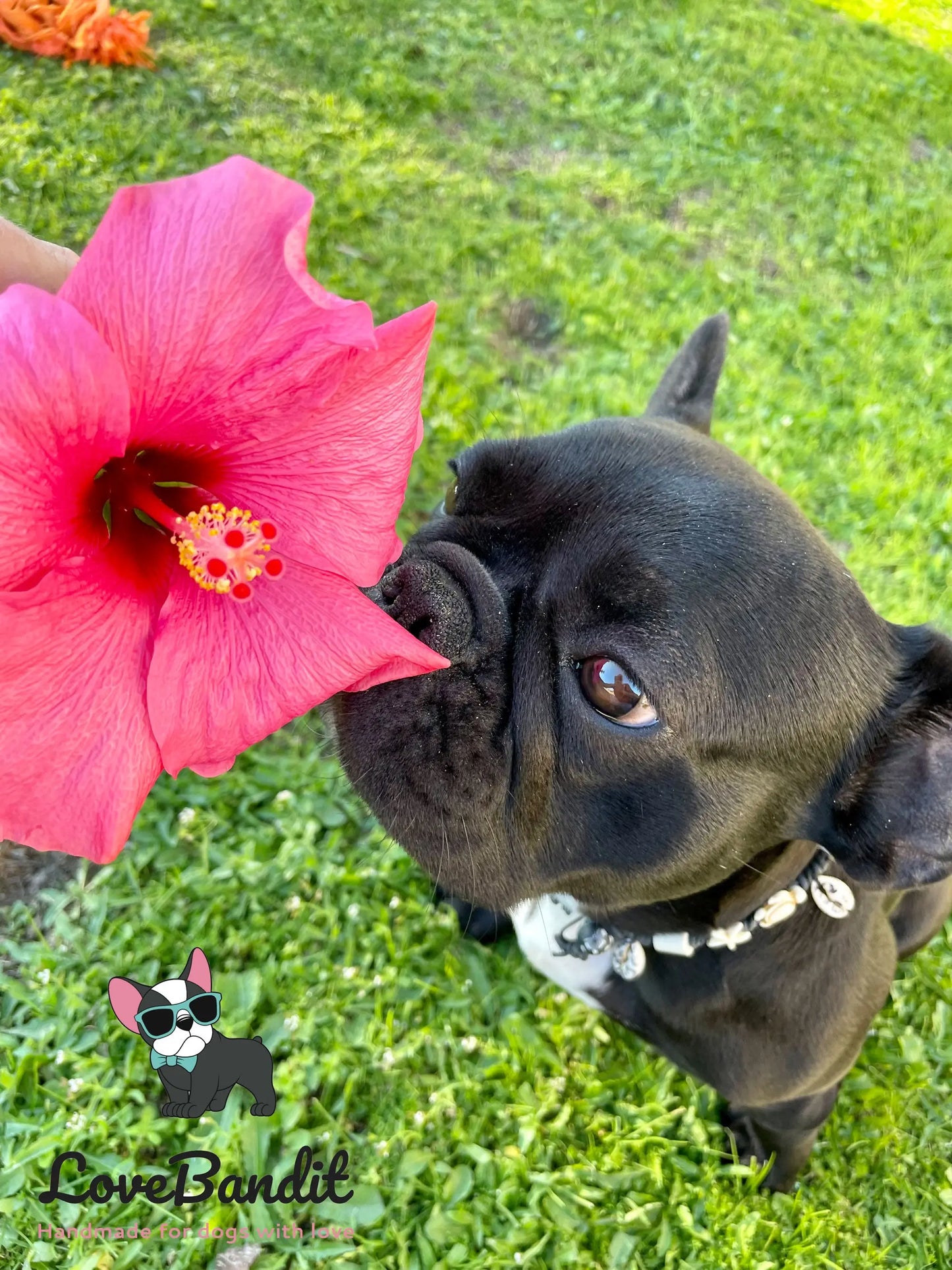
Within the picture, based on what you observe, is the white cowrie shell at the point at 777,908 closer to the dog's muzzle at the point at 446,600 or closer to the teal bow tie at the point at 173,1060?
the dog's muzzle at the point at 446,600

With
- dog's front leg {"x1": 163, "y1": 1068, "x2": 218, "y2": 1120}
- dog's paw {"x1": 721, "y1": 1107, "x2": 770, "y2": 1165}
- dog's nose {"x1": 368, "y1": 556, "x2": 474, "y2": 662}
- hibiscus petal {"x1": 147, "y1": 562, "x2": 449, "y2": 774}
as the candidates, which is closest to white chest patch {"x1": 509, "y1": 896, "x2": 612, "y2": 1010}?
dog's paw {"x1": 721, "y1": 1107, "x2": 770, "y2": 1165}

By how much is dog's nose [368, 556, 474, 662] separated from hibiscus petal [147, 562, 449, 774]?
60cm

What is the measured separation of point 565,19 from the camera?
24.9 ft

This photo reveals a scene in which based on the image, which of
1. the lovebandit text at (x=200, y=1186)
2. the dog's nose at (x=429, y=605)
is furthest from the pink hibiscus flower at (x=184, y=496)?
the lovebandit text at (x=200, y=1186)

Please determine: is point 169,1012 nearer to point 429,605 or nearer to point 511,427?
point 429,605

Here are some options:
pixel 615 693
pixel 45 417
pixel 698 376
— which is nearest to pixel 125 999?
pixel 615 693

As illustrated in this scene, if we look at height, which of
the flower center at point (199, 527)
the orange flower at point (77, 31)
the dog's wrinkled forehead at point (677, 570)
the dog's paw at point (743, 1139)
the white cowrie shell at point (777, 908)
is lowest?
the dog's paw at point (743, 1139)

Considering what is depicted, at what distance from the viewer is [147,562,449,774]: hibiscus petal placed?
91cm

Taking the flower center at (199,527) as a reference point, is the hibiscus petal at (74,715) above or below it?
below

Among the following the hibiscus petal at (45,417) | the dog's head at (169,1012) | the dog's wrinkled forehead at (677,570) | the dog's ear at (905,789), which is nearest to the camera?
the hibiscus petal at (45,417)

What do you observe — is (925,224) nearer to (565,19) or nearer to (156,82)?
(565,19)

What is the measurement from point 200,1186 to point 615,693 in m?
1.93

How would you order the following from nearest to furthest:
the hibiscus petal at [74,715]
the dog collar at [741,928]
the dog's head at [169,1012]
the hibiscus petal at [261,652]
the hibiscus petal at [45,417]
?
the hibiscus petal at [45,417]
the hibiscus petal at [74,715]
the hibiscus petal at [261,652]
the dog's head at [169,1012]
the dog collar at [741,928]

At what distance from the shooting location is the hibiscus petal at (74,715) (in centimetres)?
79
